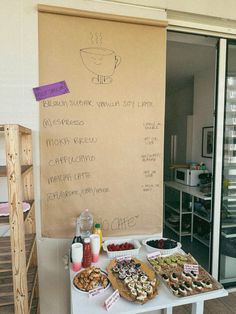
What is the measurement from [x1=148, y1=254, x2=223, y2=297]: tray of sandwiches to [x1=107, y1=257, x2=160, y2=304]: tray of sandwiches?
6 cm

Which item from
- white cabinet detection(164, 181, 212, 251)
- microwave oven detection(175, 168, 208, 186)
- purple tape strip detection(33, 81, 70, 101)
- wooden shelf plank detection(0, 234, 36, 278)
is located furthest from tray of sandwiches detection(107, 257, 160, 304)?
microwave oven detection(175, 168, 208, 186)

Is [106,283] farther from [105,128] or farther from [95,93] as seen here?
[95,93]

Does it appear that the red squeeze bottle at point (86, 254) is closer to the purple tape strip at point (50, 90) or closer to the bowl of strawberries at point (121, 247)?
the bowl of strawberries at point (121, 247)

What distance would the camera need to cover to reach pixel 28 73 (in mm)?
1497

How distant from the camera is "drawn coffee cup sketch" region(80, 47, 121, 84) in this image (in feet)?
5.16

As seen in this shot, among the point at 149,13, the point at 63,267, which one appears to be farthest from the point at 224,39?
the point at 63,267

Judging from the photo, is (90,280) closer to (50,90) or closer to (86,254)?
(86,254)

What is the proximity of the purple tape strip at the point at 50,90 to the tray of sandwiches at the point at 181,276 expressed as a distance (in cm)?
125

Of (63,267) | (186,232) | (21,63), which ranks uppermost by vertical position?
(21,63)

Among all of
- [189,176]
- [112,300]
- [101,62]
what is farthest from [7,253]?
[189,176]

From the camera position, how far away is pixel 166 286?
1.20 meters

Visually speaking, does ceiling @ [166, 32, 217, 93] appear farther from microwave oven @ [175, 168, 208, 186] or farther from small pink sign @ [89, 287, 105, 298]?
small pink sign @ [89, 287, 105, 298]

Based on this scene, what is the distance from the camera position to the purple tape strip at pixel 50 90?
1509 mm

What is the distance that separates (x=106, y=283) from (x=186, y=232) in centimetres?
245
